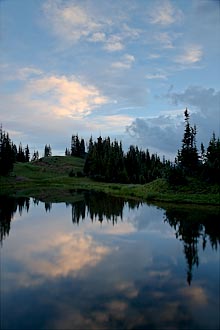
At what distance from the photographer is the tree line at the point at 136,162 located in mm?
59344

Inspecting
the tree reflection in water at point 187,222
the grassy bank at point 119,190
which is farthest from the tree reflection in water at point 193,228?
the grassy bank at point 119,190

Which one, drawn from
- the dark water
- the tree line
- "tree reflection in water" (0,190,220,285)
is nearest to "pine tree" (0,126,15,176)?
the tree line

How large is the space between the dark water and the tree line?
25386 millimetres

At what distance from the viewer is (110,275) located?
17.6 m

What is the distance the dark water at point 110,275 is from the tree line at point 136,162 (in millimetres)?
25386

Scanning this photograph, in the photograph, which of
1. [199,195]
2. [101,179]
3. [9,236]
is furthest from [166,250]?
[101,179]

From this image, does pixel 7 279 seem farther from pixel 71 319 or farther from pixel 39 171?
pixel 39 171

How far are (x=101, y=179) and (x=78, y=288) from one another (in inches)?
4032

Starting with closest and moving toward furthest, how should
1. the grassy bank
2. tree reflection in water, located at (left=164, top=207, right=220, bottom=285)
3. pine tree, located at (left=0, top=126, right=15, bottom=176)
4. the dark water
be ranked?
the dark water → tree reflection in water, located at (left=164, top=207, right=220, bottom=285) → the grassy bank → pine tree, located at (left=0, top=126, right=15, bottom=176)

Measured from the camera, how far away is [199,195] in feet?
170

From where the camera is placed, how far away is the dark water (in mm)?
12344

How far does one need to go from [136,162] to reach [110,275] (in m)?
106

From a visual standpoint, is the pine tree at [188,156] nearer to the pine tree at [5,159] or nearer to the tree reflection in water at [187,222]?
the tree reflection in water at [187,222]

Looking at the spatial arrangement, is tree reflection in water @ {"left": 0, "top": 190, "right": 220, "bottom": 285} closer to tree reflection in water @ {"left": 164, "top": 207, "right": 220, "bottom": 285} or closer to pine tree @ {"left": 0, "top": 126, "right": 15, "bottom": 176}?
tree reflection in water @ {"left": 164, "top": 207, "right": 220, "bottom": 285}
